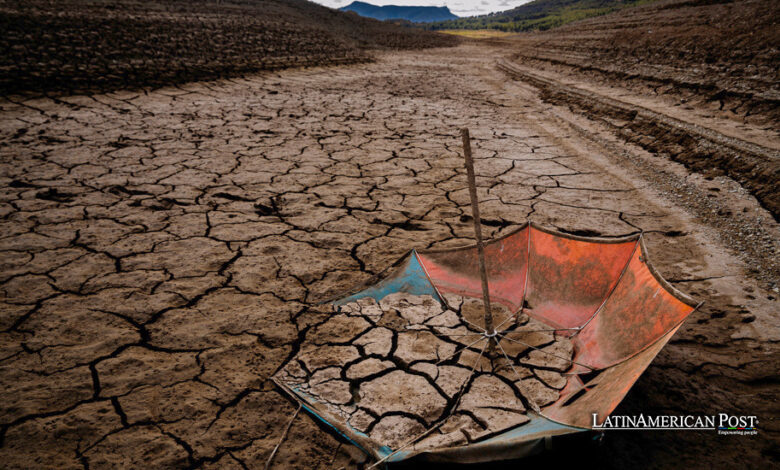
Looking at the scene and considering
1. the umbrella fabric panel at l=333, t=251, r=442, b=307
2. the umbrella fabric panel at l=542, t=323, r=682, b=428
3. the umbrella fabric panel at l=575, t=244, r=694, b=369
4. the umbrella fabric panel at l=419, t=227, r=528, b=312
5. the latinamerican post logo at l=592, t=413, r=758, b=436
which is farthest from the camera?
the umbrella fabric panel at l=333, t=251, r=442, b=307

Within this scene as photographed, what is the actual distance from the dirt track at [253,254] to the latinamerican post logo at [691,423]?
31 millimetres

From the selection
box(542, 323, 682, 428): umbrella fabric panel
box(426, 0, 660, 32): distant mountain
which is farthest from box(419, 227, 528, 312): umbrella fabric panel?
box(426, 0, 660, 32): distant mountain

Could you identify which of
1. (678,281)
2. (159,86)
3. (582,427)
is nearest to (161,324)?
(582,427)

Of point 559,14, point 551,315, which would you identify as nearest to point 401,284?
point 551,315

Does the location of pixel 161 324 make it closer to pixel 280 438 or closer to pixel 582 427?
pixel 280 438

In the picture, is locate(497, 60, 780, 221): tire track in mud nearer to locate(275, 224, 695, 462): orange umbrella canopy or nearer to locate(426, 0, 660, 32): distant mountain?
locate(275, 224, 695, 462): orange umbrella canopy

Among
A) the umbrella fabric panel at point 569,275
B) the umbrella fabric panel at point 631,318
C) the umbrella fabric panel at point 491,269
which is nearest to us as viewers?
the umbrella fabric panel at point 631,318

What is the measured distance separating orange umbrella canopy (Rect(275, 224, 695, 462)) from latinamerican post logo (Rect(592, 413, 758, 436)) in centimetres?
17

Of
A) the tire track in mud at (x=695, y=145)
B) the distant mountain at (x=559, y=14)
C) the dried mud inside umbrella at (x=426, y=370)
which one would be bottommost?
the dried mud inside umbrella at (x=426, y=370)

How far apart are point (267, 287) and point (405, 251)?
2.66 feet

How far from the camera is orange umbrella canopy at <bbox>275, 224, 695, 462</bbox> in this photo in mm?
Answer: 950

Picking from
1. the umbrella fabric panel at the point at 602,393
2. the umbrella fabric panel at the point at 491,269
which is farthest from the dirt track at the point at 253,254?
the umbrella fabric panel at the point at 491,269

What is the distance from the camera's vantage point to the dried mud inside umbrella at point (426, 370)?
1235 millimetres

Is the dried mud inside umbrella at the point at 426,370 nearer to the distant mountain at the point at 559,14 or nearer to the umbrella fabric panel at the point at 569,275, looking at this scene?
the umbrella fabric panel at the point at 569,275
